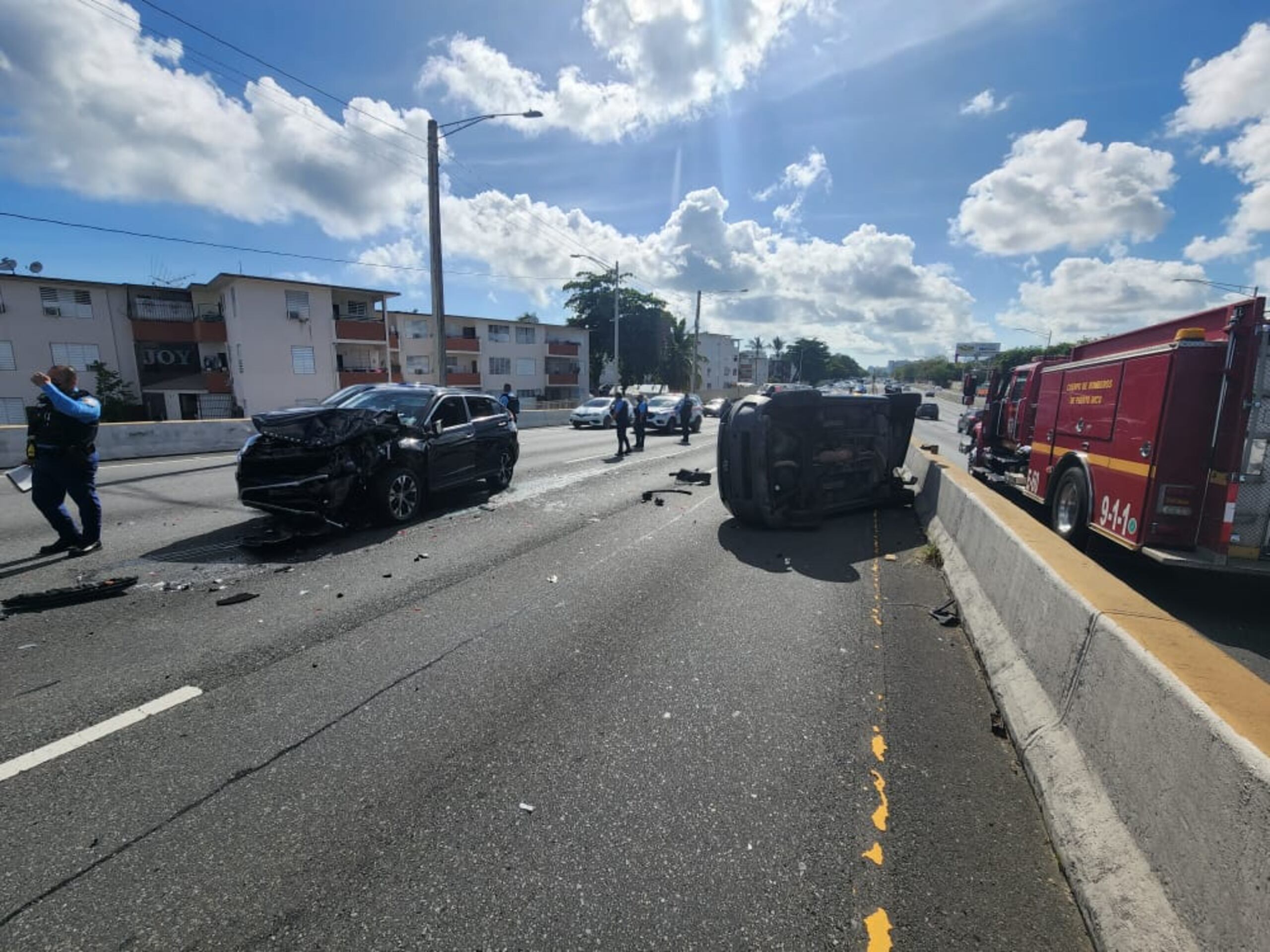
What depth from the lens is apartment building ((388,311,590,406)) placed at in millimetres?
49688

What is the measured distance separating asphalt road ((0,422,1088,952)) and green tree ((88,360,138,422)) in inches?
1388

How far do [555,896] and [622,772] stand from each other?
77 centimetres

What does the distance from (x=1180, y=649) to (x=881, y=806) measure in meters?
1.38

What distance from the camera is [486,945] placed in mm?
1987

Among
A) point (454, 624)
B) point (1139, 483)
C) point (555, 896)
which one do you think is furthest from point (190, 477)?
point (1139, 483)

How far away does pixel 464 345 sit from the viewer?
50.0 metres

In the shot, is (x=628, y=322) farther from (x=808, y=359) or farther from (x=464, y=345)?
(x=808, y=359)

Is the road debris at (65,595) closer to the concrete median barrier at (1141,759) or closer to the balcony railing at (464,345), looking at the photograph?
the concrete median barrier at (1141,759)

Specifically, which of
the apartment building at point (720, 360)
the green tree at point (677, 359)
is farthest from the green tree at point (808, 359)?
the green tree at point (677, 359)

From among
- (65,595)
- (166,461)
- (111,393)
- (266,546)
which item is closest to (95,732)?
(65,595)

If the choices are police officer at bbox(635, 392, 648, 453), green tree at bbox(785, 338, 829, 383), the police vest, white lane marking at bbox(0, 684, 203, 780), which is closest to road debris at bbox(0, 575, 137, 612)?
the police vest

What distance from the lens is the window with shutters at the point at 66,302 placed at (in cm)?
3189

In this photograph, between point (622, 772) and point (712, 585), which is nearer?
point (622, 772)

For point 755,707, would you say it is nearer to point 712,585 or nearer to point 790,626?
point 790,626
